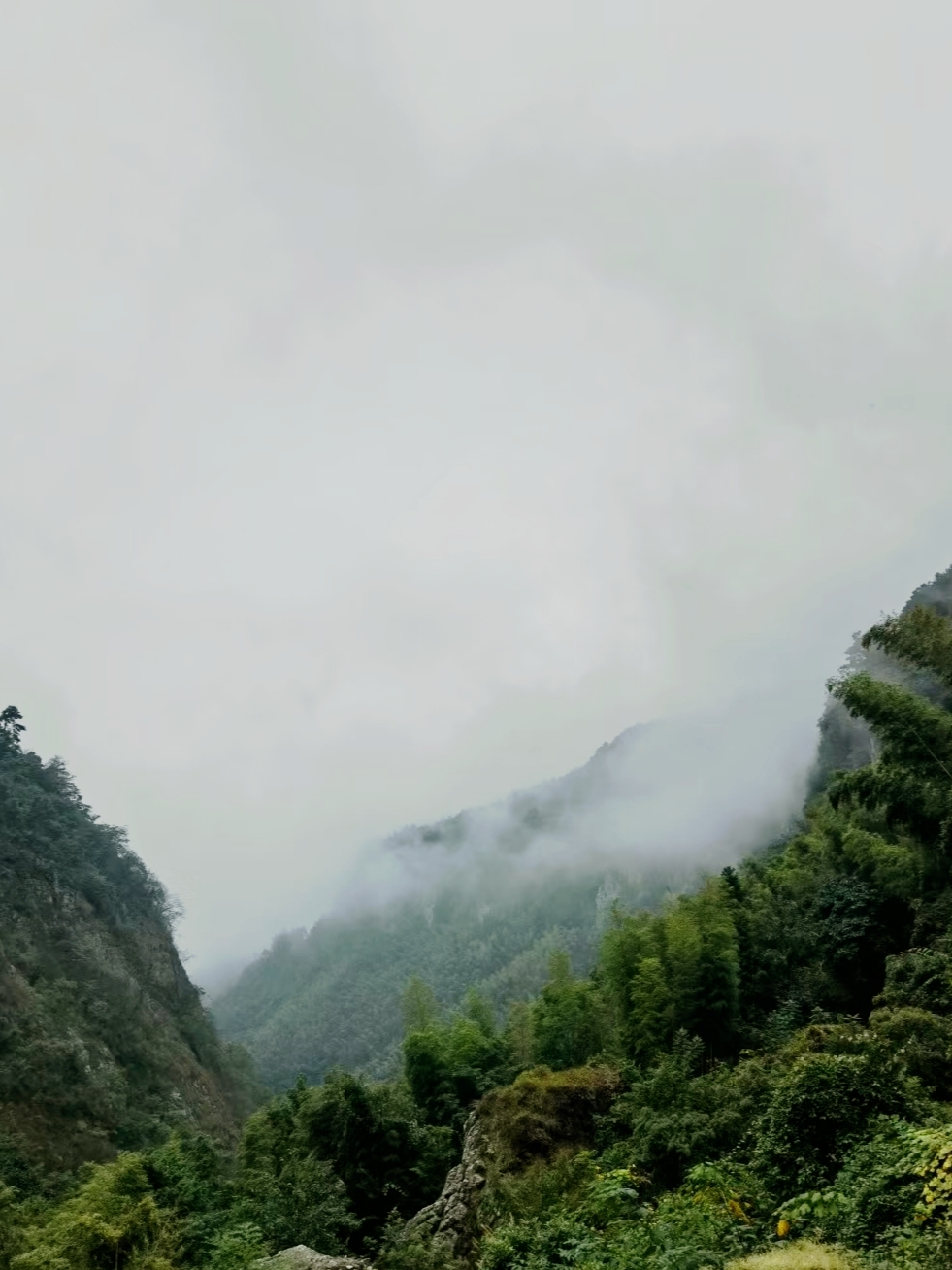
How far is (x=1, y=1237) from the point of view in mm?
14344

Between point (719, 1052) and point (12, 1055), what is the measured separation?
108 feet

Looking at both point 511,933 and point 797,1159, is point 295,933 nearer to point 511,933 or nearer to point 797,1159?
point 511,933

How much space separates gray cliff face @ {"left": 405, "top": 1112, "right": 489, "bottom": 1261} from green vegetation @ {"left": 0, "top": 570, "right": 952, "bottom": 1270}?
17 centimetres

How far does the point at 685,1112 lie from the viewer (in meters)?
12.2

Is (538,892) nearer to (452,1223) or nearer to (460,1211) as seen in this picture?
(460,1211)

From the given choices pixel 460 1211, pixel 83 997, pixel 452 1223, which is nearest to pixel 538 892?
pixel 83 997

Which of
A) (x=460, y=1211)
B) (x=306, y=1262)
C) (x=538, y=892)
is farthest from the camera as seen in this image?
(x=538, y=892)

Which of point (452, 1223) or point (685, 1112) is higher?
point (452, 1223)

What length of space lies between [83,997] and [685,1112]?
44320 millimetres

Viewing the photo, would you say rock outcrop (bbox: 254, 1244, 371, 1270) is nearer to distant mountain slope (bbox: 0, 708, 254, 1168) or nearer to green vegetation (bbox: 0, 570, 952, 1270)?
green vegetation (bbox: 0, 570, 952, 1270)

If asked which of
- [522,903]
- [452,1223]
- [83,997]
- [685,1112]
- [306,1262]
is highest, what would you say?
[83,997]

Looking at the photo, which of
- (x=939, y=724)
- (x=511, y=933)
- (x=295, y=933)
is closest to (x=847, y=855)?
(x=939, y=724)

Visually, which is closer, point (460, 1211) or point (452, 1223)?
point (452, 1223)

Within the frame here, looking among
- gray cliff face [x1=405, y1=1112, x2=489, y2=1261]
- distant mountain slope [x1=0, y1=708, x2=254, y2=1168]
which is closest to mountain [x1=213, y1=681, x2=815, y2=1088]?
distant mountain slope [x1=0, y1=708, x2=254, y2=1168]
